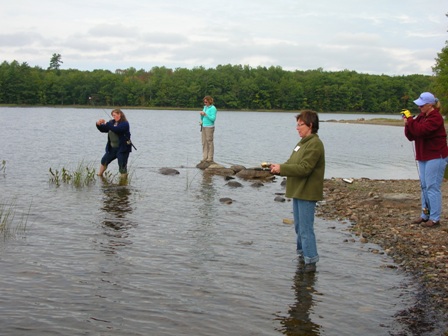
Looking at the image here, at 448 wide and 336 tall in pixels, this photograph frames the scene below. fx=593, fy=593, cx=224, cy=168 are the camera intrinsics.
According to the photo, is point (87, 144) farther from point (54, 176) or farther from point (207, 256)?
point (207, 256)

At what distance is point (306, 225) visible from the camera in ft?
26.6

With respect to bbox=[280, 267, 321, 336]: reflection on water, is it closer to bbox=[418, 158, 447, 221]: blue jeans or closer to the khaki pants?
bbox=[418, 158, 447, 221]: blue jeans

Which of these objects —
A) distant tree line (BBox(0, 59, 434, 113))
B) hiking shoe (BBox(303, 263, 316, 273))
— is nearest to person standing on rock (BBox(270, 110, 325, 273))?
hiking shoe (BBox(303, 263, 316, 273))

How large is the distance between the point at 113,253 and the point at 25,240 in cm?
171

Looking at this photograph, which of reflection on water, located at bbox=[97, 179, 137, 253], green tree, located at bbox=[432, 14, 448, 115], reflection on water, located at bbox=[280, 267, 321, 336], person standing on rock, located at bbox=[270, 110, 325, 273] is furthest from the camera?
green tree, located at bbox=[432, 14, 448, 115]

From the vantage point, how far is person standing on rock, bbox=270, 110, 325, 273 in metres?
7.68

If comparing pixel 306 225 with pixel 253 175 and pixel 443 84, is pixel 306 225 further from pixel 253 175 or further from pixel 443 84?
pixel 443 84

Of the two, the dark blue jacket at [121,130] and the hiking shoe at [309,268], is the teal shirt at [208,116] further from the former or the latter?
the hiking shoe at [309,268]

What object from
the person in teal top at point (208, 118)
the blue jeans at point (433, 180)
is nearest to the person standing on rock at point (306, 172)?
the blue jeans at point (433, 180)

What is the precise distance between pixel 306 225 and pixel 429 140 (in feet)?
11.0

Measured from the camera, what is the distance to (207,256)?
923cm

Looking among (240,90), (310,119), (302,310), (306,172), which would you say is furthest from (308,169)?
(240,90)

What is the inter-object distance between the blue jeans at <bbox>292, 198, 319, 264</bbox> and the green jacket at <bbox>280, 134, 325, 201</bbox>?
16cm

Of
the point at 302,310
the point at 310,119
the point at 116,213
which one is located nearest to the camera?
the point at 302,310
